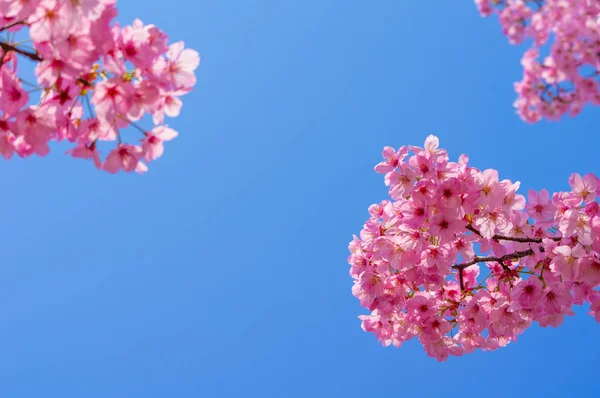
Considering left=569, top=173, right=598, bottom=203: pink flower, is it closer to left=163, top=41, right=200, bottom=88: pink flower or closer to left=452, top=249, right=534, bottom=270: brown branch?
left=452, top=249, right=534, bottom=270: brown branch

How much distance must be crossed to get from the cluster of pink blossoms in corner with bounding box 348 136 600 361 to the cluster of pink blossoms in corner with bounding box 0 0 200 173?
209 cm

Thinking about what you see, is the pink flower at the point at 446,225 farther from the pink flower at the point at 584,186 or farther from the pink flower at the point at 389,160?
the pink flower at the point at 584,186

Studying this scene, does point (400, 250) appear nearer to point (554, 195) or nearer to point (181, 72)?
point (554, 195)

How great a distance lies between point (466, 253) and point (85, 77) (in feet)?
10.6

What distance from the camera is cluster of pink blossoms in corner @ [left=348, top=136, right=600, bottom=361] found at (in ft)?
12.4

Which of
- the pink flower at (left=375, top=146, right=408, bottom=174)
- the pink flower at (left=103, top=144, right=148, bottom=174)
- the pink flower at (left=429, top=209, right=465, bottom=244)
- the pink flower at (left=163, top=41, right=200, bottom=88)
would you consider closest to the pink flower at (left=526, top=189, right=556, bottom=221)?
the pink flower at (left=429, top=209, right=465, bottom=244)

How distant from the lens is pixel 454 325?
4.55m

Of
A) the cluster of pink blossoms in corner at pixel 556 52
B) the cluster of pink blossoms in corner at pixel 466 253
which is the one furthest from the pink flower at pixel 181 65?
the cluster of pink blossoms in corner at pixel 556 52

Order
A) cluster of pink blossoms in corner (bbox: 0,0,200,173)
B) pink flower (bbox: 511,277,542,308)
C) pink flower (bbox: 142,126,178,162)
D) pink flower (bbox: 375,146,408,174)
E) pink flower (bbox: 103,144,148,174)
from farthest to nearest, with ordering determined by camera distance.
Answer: pink flower (bbox: 375,146,408,174) → pink flower (bbox: 511,277,542,308) → pink flower (bbox: 142,126,178,162) → pink flower (bbox: 103,144,148,174) → cluster of pink blossoms in corner (bbox: 0,0,200,173)

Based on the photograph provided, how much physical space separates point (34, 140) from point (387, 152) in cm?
272

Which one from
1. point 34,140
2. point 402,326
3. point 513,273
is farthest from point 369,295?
point 34,140

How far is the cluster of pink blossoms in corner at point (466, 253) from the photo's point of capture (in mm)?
3770

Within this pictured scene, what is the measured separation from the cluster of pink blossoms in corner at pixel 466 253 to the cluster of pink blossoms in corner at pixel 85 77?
209cm

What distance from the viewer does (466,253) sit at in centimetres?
415
